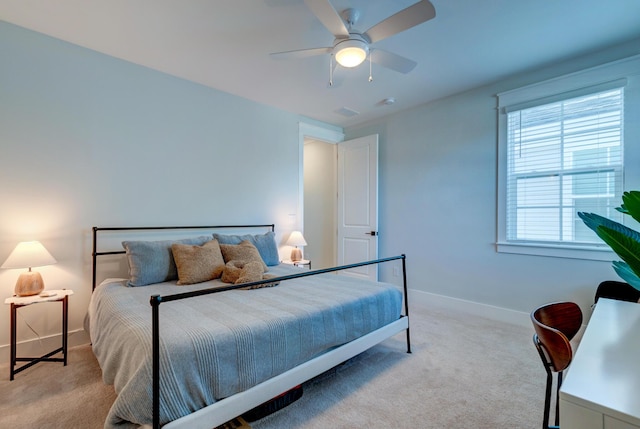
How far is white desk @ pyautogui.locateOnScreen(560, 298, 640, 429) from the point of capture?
2.26ft

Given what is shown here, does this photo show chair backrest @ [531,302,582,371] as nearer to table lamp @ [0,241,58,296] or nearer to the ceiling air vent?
table lamp @ [0,241,58,296]

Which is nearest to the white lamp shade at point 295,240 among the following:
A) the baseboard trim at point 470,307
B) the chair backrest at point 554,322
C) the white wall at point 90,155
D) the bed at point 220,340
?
the white wall at point 90,155

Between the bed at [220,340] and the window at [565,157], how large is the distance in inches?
74.0

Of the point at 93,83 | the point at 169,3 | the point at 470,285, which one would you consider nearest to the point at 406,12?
the point at 169,3

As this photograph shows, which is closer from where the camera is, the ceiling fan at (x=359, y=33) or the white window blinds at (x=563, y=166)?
the ceiling fan at (x=359, y=33)

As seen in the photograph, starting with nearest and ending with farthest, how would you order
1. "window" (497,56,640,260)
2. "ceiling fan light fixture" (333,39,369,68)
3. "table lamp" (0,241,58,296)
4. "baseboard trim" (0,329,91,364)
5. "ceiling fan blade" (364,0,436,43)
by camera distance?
1. "ceiling fan blade" (364,0,436,43)
2. "ceiling fan light fixture" (333,39,369,68)
3. "table lamp" (0,241,58,296)
4. "baseboard trim" (0,329,91,364)
5. "window" (497,56,640,260)

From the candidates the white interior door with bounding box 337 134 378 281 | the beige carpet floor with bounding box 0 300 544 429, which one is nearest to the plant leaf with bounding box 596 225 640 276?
the beige carpet floor with bounding box 0 300 544 429

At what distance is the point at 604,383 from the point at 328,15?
6.79 feet

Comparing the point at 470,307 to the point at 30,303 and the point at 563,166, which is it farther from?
the point at 30,303

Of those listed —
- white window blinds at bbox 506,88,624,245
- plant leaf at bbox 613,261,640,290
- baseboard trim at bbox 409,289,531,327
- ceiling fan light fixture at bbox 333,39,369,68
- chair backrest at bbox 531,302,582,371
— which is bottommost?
baseboard trim at bbox 409,289,531,327

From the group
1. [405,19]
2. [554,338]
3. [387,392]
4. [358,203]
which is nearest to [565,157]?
[405,19]

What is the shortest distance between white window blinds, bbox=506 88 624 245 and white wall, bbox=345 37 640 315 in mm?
163

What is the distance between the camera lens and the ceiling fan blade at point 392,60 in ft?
7.16

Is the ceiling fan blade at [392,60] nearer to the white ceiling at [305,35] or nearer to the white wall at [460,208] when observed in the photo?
the white ceiling at [305,35]
